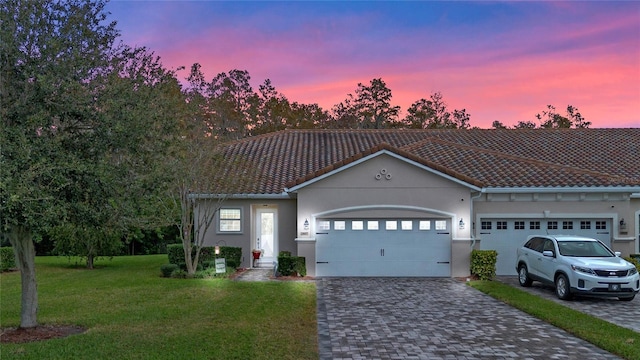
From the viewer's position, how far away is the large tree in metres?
7.98

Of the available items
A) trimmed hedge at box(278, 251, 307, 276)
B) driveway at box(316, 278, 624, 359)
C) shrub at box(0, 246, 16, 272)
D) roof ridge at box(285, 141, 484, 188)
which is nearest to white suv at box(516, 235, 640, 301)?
driveway at box(316, 278, 624, 359)

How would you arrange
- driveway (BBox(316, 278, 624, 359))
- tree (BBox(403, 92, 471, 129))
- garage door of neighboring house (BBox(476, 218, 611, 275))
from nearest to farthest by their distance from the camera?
driveway (BBox(316, 278, 624, 359)) → garage door of neighboring house (BBox(476, 218, 611, 275)) → tree (BBox(403, 92, 471, 129))

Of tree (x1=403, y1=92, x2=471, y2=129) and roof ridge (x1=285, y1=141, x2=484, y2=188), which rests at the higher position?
tree (x1=403, y1=92, x2=471, y2=129)

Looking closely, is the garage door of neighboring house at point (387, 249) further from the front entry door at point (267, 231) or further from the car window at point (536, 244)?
the front entry door at point (267, 231)

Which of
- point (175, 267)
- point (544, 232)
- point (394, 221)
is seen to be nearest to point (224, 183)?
point (175, 267)

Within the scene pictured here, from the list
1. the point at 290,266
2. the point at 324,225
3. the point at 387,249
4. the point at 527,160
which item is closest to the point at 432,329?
the point at 387,249

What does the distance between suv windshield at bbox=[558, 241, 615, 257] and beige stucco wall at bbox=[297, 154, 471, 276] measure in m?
3.97

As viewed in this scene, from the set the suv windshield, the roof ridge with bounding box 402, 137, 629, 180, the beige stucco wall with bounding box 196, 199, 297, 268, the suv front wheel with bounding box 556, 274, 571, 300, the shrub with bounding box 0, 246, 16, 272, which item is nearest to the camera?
the suv front wheel with bounding box 556, 274, 571, 300

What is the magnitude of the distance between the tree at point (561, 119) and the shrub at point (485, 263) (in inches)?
1455

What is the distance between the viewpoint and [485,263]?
17.7 m

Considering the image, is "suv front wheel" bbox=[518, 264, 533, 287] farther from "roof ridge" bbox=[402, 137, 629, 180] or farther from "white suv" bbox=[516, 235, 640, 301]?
"roof ridge" bbox=[402, 137, 629, 180]

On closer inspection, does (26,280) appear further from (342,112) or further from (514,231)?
(342,112)

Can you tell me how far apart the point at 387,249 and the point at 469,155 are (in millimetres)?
6993

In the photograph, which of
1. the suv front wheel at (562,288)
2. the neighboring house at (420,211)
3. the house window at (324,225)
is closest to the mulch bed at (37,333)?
the neighboring house at (420,211)
